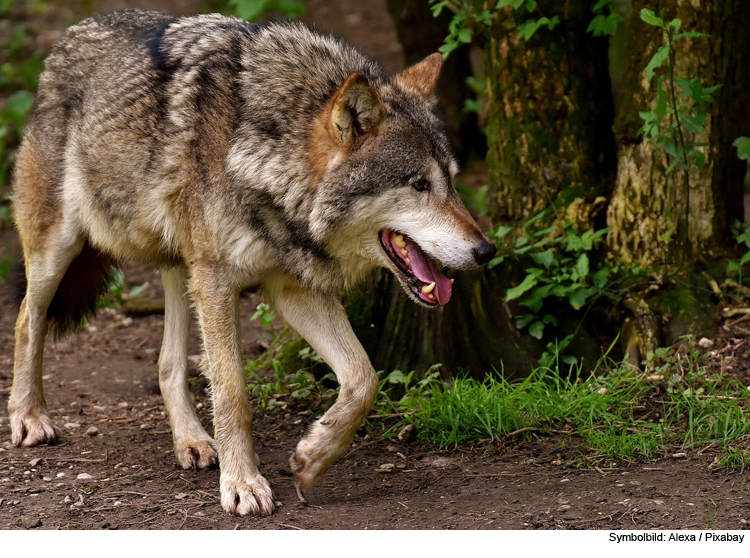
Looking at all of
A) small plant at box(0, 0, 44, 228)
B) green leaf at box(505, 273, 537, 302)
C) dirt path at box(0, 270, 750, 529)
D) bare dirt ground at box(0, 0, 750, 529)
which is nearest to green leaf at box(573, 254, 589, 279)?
green leaf at box(505, 273, 537, 302)

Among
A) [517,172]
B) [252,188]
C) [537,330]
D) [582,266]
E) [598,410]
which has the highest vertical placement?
[252,188]

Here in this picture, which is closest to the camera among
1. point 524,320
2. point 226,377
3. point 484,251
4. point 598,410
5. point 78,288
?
point 484,251

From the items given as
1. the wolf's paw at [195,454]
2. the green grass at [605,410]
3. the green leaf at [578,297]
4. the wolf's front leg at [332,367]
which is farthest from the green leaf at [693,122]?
the wolf's paw at [195,454]

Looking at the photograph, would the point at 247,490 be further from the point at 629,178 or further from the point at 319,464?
the point at 629,178

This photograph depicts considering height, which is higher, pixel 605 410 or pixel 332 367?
pixel 332 367

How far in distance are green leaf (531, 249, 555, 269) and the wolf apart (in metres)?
1.15

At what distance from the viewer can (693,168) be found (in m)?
4.55

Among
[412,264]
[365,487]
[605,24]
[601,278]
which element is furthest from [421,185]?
[605,24]

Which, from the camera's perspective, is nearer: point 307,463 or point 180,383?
point 307,463

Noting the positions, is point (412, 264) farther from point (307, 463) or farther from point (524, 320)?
point (524, 320)

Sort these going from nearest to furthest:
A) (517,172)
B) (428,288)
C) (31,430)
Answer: (428,288), (31,430), (517,172)

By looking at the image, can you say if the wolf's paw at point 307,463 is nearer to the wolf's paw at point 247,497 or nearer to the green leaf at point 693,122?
the wolf's paw at point 247,497

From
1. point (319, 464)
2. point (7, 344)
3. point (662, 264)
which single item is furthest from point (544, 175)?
point (7, 344)

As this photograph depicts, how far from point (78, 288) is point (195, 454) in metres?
1.37
